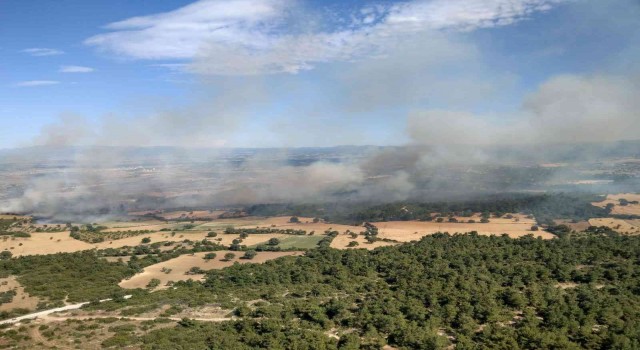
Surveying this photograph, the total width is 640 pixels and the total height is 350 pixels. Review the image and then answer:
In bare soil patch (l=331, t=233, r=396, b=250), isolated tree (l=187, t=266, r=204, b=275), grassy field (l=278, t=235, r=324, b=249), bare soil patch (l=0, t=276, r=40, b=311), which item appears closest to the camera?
bare soil patch (l=0, t=276, r=40, b=311)

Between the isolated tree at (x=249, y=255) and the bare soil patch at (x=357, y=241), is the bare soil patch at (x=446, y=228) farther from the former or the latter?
the isolated tree at (x=249, y=255)

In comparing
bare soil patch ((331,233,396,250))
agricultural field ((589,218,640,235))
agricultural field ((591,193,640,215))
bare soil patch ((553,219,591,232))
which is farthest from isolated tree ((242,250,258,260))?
agricultural field ((591,193,640,215))

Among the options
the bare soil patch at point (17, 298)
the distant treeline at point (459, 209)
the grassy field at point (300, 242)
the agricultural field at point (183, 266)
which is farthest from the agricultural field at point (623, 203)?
the bare soil patch at point (17, 298)

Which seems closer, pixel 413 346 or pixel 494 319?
pixel 413 346

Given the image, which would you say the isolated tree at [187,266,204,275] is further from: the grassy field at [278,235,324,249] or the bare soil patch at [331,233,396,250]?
the bare soil patch at [331,233,396,250]

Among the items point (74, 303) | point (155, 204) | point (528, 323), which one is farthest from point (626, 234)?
point (155, 204)

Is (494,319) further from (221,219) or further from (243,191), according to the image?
(243,191)
